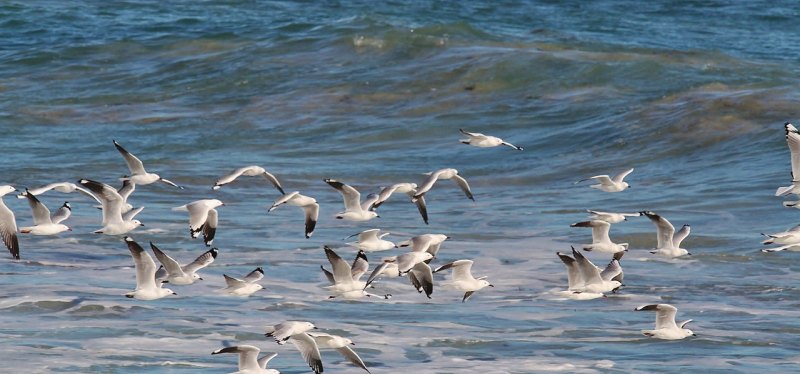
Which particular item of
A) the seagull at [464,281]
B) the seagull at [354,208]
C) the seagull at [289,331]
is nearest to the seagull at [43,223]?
the seagull at [354,208]

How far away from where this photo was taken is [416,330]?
12.3 meters

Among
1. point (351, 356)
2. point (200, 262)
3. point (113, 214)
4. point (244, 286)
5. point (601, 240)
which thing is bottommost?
point (601, 240)

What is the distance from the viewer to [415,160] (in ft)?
73.5

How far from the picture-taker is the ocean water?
1196 centimetres

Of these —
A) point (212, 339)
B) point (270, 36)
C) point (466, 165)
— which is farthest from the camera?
point (270, 36)

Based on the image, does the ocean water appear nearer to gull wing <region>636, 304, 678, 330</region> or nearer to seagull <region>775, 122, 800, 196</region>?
gull wing <region>636, 304, 678, 330</region>

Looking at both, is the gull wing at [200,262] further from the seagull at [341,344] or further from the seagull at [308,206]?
the seagull at [341,344]

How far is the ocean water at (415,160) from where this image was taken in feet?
39.2

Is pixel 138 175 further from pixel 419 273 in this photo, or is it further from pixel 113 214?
pixel 419 273

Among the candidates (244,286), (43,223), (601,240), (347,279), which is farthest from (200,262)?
(601,240)

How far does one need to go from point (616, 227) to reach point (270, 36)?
17.8m

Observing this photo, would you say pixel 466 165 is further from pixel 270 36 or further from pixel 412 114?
pixel 270 36

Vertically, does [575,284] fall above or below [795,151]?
below

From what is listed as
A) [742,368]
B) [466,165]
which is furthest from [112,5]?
[742,368]
